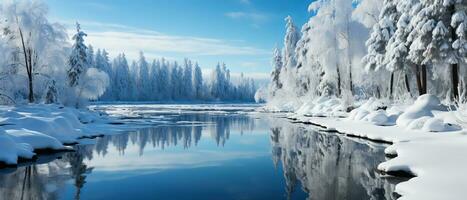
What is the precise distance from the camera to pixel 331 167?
14.4 meters

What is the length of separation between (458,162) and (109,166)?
11828 mm

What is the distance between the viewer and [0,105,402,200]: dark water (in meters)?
10.9

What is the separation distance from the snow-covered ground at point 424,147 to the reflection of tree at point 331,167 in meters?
0.74

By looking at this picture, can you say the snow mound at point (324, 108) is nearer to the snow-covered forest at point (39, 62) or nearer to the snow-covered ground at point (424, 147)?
the snow-covered ground at point (424, 147)

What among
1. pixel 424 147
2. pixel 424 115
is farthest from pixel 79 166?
pixel 424 115

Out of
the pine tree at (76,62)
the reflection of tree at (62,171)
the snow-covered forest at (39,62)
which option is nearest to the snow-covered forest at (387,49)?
the reflection of tree at (62,171)

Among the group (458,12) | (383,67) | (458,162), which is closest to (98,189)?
(458,162)

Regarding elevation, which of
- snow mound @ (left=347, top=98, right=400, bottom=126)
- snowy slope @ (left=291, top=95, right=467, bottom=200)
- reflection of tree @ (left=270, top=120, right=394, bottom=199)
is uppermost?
snow mound @ (left=347, top=98, right=400, bottom=126)

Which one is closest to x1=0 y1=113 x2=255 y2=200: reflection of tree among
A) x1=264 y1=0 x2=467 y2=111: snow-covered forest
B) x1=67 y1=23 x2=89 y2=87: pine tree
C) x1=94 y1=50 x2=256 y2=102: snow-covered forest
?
x1=264 y1=0 x2=467 y2=111: snow-covered forest

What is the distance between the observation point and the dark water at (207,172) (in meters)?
10.9

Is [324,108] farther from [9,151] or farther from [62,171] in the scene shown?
[9,151]

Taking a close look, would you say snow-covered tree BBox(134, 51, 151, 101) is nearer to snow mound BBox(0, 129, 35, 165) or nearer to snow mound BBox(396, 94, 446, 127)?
snow mound BBox(396, 94, 446, 127)

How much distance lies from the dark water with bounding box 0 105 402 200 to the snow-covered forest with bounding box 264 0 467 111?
8160 millimetres

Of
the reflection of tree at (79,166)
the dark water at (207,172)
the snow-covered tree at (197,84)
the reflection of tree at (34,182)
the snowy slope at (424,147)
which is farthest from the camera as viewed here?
the snow-covered tree at (197,84)
